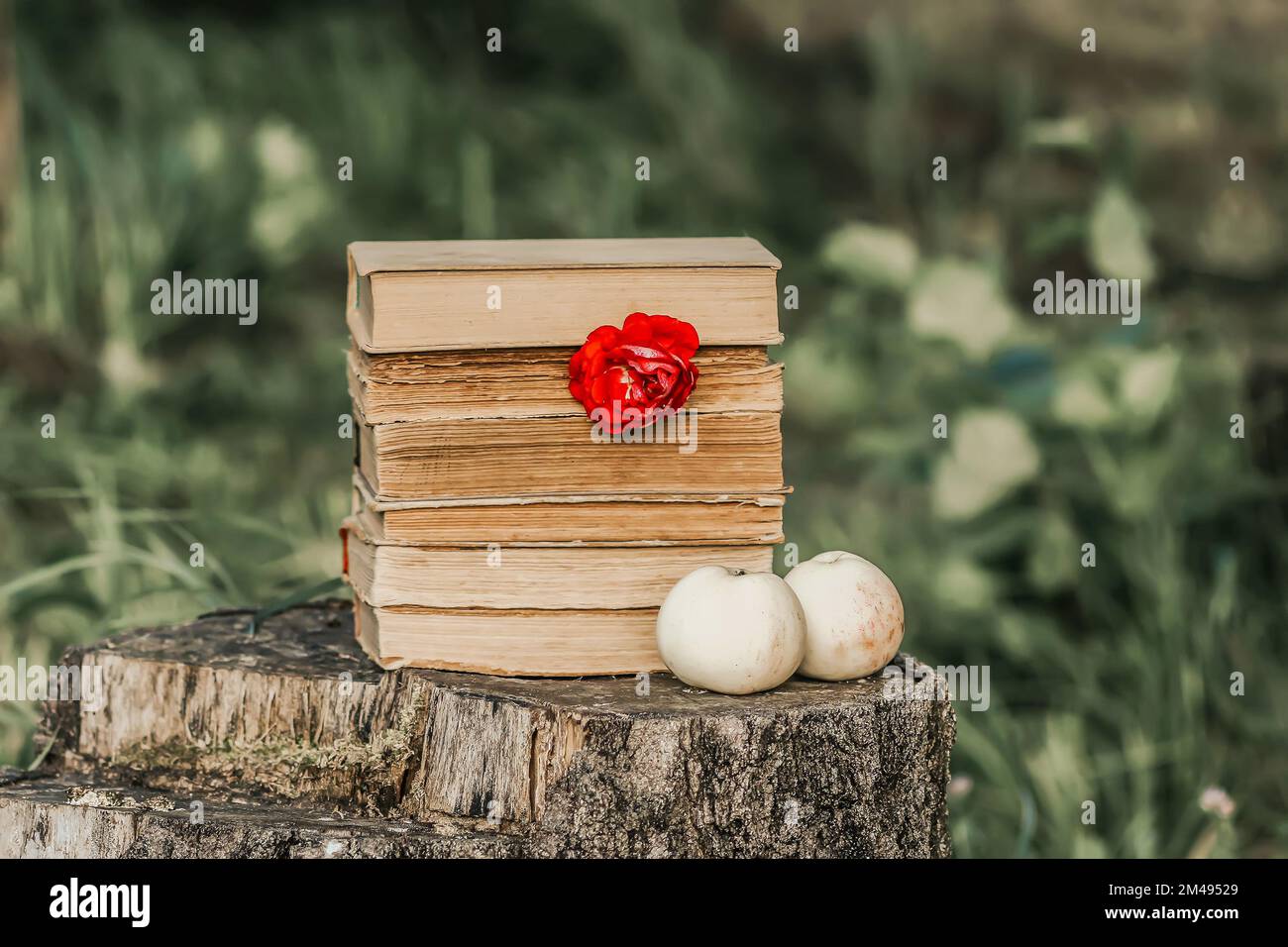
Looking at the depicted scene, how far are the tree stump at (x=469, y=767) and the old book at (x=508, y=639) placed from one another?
0.03m

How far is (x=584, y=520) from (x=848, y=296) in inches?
100

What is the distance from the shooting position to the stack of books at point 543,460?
7.72ft

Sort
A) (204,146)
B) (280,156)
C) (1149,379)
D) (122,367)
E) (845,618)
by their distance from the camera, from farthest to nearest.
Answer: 1. (204,146)
2. (280,156)
3. (122,367)
4. (1149,379)
5. (845,618)

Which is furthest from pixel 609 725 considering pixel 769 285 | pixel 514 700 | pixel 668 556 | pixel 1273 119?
pixel 1273 119

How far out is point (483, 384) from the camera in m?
2.37

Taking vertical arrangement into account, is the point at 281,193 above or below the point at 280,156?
below

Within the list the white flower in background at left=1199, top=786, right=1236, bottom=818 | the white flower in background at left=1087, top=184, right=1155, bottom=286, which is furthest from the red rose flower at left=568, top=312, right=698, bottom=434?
the white flower in background at left=1087, top=184, right=1155, bottom=286

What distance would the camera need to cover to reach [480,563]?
241 centimetres

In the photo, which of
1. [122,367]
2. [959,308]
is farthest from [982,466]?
[122,367]

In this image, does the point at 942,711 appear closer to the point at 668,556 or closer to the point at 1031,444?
the point at 668,556

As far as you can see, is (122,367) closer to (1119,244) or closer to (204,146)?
(204,146)

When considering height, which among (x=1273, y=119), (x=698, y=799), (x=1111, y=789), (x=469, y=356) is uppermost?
(x=1273, y=119)
